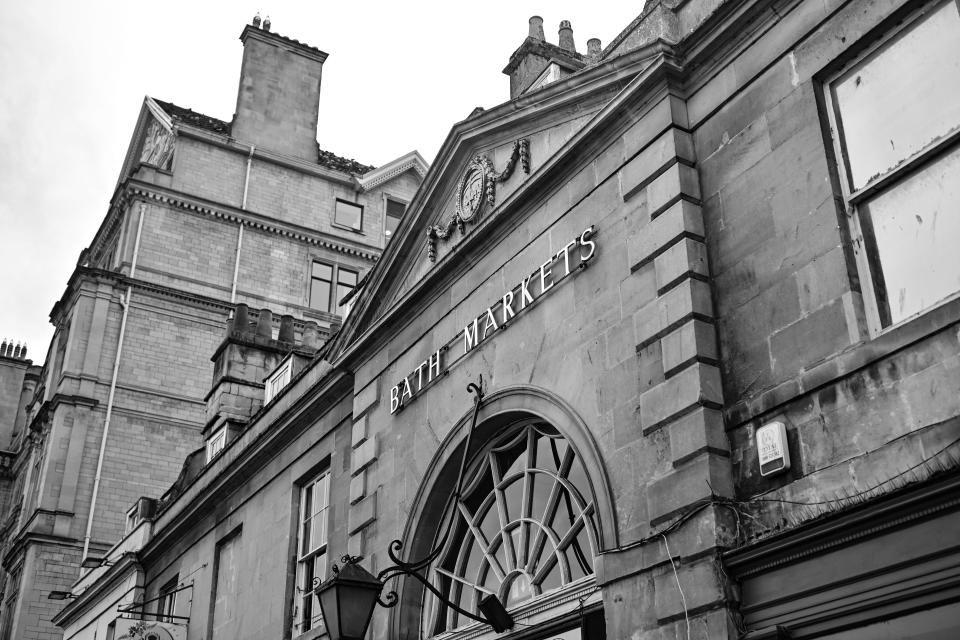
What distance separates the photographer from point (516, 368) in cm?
1190

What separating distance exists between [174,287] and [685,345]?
29374 millimetres

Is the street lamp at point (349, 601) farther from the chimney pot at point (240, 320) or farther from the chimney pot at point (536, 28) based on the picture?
the chimney pot at point (240, 320)

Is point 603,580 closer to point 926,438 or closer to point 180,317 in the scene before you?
point 926,438

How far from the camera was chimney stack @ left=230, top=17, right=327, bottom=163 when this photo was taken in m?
39.0

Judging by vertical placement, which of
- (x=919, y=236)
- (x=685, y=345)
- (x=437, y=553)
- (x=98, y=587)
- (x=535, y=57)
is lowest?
(x=437, y=553)

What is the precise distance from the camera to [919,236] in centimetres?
791

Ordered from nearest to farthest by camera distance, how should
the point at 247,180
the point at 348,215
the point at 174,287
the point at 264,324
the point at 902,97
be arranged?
the point at 902,97 → the point at 264,324 → the point at 174,287 → the point at 247,180 → the point at 348,215

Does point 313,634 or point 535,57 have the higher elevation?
point 535,57

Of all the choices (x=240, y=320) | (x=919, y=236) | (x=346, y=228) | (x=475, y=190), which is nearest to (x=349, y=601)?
(x=475, y=190)

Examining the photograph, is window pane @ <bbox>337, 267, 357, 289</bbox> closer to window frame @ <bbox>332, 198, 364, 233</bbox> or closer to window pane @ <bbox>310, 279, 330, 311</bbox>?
window pane @ <bbox>310, 279, 330, 311</bbox>

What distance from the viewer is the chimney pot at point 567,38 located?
16047mm

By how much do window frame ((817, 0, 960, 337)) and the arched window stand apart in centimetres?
368

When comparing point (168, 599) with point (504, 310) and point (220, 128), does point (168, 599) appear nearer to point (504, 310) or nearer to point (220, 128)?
point (504, 310)

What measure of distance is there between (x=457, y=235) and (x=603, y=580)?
586 centimetres
